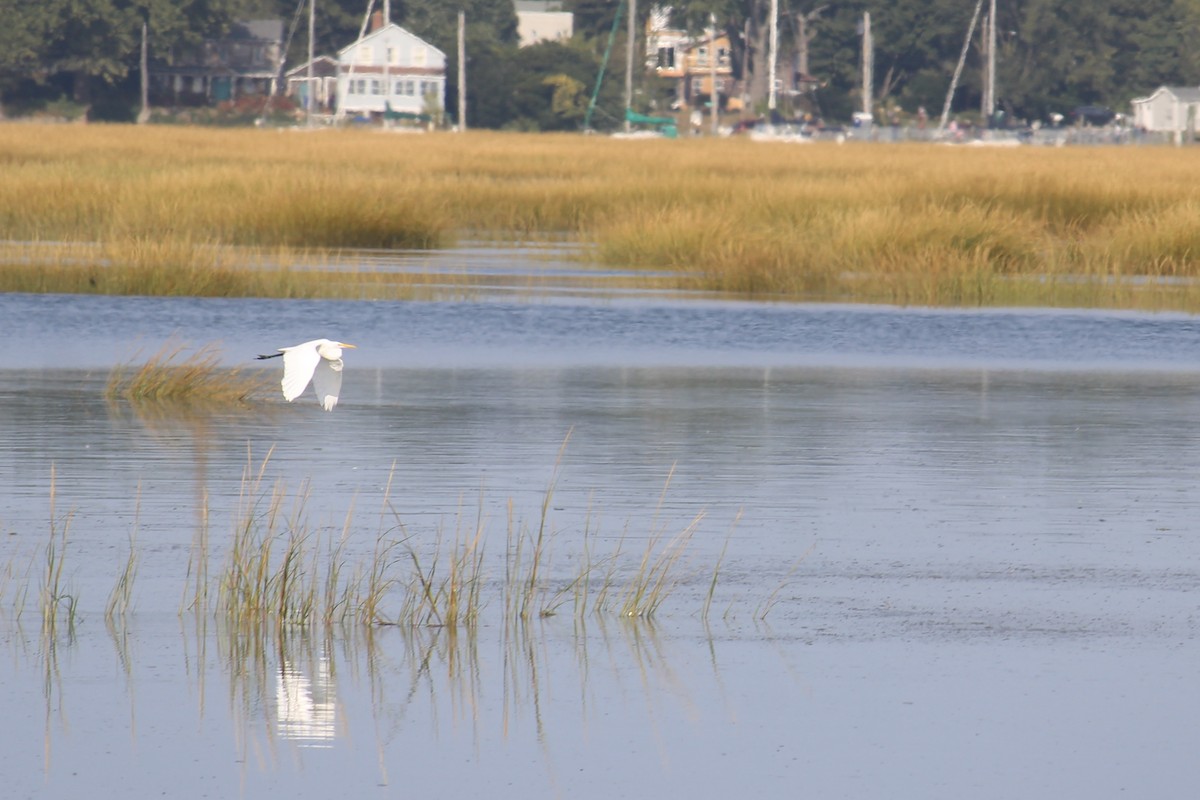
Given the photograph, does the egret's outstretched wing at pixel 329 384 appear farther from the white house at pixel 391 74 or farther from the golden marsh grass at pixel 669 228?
the white house at pixel 391 74

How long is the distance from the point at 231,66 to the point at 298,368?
79.5m

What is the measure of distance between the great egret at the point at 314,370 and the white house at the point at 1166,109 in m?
74.9

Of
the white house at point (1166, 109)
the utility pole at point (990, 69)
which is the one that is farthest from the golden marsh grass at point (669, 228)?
the white house at point (1166, 109)

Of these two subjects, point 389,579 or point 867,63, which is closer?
point 389,579

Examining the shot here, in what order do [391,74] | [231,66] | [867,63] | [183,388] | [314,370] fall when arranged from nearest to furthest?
[314,370] < [183,388] < [867,63] < [391,74] < [231,66]

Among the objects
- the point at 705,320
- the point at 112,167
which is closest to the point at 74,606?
the point at 705,320

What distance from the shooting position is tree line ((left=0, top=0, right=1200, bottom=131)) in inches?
2965

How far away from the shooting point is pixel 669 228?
24.6 metres

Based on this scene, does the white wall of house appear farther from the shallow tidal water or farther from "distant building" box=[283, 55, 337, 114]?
the shallow tidal water

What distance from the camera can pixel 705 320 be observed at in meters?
19.4

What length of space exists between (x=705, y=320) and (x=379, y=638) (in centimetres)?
1252

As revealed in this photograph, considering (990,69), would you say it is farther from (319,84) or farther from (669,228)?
(669,228)

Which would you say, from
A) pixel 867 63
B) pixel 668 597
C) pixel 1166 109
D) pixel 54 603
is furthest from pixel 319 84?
pixel 54 603

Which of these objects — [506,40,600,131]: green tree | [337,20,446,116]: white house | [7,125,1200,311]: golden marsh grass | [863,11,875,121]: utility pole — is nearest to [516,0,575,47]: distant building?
[337,20,446,116]: white house
